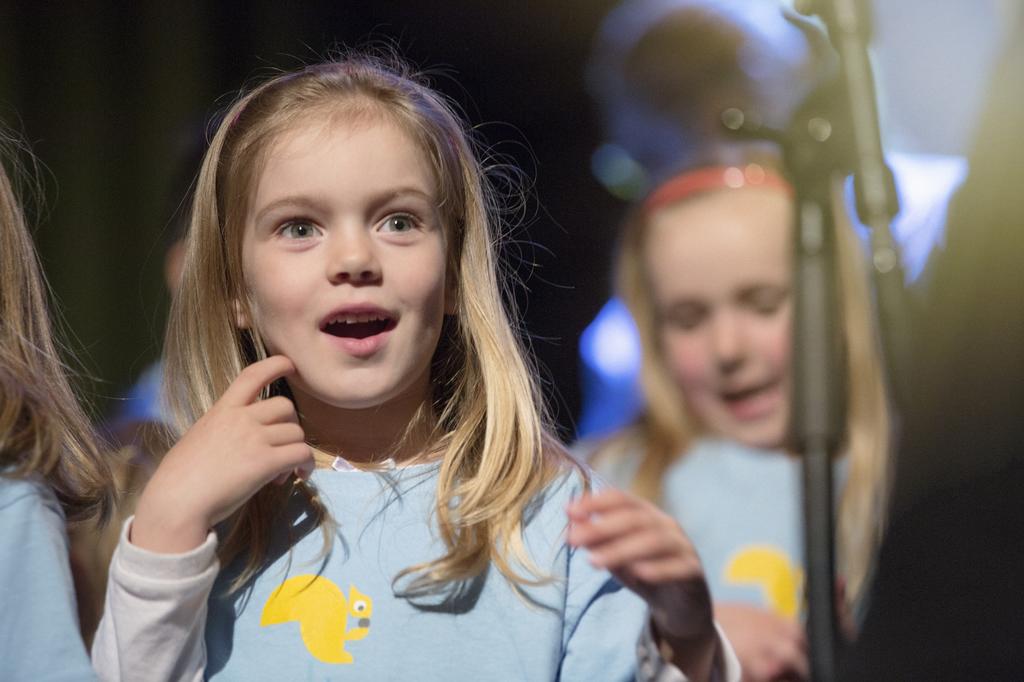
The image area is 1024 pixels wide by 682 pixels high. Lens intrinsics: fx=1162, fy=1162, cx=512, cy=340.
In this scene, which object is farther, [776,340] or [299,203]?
[776,340]

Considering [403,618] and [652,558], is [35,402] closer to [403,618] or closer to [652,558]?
[403,618]

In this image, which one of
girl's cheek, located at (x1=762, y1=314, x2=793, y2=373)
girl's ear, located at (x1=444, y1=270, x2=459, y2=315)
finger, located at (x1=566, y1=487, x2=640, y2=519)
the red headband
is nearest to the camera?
finger, located at (x1=566, y1=487, x2=640, y2=519)

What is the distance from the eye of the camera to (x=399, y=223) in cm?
111

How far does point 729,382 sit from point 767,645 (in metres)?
0.54

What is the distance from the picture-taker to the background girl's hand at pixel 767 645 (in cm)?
154

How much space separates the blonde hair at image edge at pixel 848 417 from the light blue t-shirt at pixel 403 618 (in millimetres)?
258

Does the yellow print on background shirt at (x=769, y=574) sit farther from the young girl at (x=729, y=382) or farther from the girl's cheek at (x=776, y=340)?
the girl's cheek at (x=776, y=340)

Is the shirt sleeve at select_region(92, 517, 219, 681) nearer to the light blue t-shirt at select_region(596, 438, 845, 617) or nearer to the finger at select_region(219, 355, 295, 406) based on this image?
the finger at select_region(219, 355, 295, 406)

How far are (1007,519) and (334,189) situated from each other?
2.11 feet

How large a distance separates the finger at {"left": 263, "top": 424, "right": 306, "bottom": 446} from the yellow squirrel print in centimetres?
13

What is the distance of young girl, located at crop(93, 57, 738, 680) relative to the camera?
0.96 m

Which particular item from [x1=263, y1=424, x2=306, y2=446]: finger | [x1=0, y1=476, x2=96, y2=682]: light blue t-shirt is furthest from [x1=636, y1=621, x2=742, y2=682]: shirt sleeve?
[x1=0, y1=476, x2=96, y2=682]: light blue t-shirt

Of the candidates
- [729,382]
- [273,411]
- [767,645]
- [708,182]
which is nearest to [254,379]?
[273,411]

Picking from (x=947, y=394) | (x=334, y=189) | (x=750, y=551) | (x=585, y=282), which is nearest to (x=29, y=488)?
(x=334, y=189)
